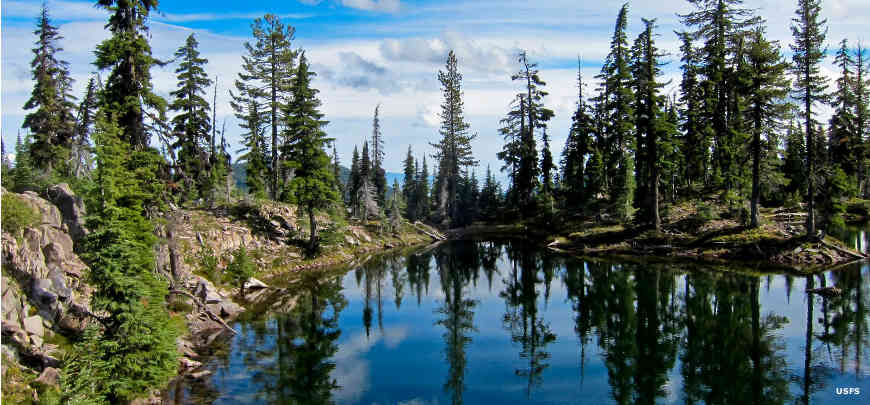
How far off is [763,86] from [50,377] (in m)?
45.8

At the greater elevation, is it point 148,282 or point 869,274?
point 148,282

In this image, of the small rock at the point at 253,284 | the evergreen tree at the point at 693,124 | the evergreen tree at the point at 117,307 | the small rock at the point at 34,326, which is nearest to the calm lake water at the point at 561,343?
the evergreen tree at the point at 117,307

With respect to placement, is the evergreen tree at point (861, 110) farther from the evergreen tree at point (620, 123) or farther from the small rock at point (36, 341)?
the small rock at point (36, 341)

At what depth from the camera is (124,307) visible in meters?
16.1

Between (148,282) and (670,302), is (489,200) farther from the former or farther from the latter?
(148,282)

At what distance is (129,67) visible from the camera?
23859 millimetres

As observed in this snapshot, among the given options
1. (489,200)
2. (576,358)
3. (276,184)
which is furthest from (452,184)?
(576,358)

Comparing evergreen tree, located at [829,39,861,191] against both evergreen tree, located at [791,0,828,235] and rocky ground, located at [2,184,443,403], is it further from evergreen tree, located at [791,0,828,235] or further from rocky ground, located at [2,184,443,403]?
rocky ground, located at [2,184,443,403]

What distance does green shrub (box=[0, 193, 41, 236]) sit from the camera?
16.9 m

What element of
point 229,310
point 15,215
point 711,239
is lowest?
point 229,310

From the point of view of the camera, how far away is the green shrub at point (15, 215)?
16880 mm

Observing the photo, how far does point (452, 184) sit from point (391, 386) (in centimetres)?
5811

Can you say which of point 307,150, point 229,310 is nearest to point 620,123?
point 307,150

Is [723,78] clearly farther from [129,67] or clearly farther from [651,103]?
[129,67]
